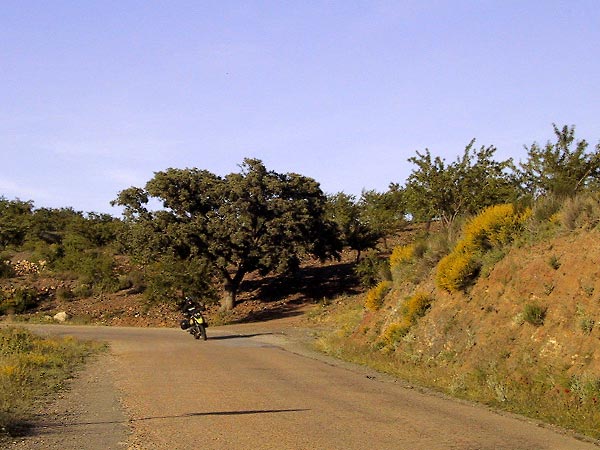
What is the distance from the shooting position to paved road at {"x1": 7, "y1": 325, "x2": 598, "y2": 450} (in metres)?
8.03

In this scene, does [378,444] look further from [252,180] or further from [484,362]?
[252,180]

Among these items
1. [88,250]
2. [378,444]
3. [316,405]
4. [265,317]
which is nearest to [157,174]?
[265,317]

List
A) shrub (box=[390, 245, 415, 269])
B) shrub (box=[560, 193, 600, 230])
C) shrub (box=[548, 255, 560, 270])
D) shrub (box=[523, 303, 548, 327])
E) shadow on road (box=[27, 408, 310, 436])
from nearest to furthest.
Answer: shadow on road (box=[27, 408, 310, 436])
shrub (box=[523, 303, 548, 327])
shrub (box=[548, 255, 560, 270])
shrub (box=[560, 193, 600, 230])
shrub (box=[390, 245, 415, 269])

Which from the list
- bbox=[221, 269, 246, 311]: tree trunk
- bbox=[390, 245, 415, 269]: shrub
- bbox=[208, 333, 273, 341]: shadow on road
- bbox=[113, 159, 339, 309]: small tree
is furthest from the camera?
bbox=[221, 269, 246, 311]: tree trunk

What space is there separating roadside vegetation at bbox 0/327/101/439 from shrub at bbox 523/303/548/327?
1005 centimetres

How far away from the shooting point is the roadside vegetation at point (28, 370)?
9.50 meters

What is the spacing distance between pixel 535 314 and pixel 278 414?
23.0ft

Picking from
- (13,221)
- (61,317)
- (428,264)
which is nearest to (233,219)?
(61,317)

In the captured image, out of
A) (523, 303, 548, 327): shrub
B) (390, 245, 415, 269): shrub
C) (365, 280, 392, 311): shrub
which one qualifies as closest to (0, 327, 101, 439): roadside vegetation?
(365, 280, 392, 311): shrub

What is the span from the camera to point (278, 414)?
31.9 ft

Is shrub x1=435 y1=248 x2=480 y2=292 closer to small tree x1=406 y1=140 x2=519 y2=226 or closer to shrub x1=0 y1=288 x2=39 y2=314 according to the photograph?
small tree x1=406 y1=140 x2=519 y2=226

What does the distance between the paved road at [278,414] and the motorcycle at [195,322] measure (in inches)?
417

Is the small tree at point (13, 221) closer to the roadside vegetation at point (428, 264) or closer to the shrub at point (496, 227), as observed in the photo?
the roadside vegetation at point (428, 264)

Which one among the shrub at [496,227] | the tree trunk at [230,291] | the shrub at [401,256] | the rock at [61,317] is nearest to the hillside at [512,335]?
the shrub at [496,227]
